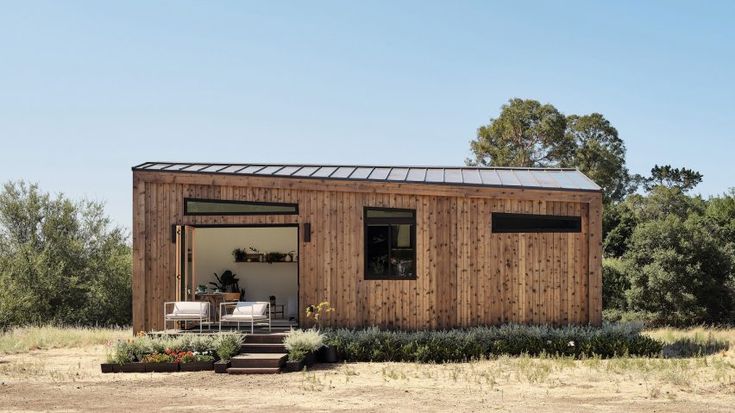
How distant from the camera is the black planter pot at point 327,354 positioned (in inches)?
564

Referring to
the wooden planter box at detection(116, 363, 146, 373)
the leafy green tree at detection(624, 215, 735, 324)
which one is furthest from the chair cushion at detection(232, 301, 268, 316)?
the leafy green tree at detection(624, 215, 735, 324)

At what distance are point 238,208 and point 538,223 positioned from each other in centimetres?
563

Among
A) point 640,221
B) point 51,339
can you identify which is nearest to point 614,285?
point 640,221

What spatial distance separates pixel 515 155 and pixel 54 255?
70.5 ft

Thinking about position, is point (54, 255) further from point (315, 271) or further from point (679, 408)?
point (679, 408)

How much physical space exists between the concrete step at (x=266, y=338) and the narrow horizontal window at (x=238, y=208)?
2.42 m

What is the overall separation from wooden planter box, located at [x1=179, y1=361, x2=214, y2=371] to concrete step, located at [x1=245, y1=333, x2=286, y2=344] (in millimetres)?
1262

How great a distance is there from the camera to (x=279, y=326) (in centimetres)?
1598

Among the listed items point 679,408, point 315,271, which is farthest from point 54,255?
point 679,408

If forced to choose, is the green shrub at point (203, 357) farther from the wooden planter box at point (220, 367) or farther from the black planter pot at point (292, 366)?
the black planter pot at point (292, 366)

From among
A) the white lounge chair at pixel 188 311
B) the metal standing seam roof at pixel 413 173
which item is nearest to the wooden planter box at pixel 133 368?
the white lounge chair at pixel 188 311

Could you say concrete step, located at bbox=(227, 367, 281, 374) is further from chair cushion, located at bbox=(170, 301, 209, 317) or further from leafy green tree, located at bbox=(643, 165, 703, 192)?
leafy green tree, located at bbox=(643, 165, 703, 192)

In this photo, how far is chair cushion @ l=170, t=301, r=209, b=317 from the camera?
588 inches

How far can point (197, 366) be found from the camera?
1344 centimetres
